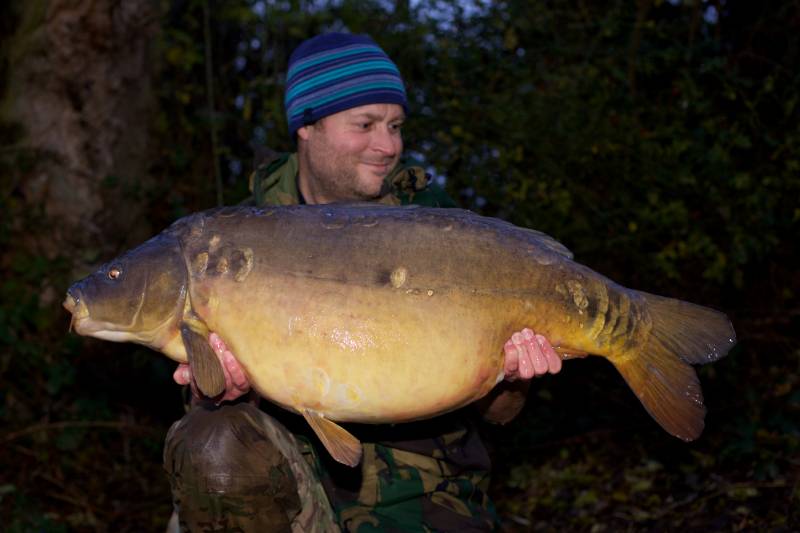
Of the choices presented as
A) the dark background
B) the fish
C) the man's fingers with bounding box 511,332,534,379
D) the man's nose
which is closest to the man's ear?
the man's nose

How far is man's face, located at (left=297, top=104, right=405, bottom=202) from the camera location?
2844 mm

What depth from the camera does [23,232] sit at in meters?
4.36

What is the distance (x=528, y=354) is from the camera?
A: 2.09 metres

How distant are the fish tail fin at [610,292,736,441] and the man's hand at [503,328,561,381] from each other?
0.15 meters

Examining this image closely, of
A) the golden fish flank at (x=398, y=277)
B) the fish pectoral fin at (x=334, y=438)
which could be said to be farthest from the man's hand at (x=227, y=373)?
the golden fish flank at (x=398, y=277)

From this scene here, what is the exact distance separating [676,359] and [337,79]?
136cm

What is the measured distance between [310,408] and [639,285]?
2.67 metres

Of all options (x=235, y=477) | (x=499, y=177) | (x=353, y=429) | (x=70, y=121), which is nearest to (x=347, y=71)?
(x=353, y=429)

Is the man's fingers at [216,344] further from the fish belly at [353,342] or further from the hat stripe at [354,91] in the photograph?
the hat stripe at [354,91]

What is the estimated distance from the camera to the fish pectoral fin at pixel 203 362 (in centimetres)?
198

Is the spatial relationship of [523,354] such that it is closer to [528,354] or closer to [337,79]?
[528,354]

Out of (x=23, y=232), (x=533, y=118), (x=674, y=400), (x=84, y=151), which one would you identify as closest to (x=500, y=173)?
(x=533, y=118)

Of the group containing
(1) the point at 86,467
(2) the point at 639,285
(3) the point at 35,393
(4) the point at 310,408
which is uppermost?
(4) the point at 310,408

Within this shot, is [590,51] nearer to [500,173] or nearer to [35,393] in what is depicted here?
[500,173]
